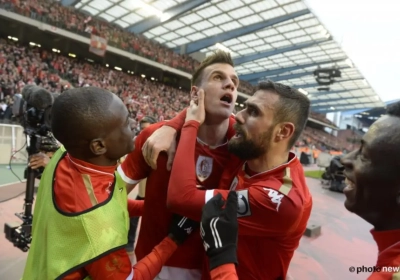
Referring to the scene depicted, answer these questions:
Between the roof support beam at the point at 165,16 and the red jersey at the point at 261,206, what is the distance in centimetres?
1972

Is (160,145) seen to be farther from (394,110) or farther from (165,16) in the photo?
(165,16)

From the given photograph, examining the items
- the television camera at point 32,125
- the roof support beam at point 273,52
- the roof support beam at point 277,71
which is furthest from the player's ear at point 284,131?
the roof support beam at point 277,71

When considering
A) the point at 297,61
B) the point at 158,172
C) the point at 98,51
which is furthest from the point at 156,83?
the point at 158,172

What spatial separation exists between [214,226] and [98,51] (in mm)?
22355

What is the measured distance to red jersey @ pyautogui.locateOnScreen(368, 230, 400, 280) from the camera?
0.97 metres

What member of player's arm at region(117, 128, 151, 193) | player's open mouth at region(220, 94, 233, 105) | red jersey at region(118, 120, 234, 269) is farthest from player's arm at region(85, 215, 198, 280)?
player's open mouth at region(220, 94, 233, 105)

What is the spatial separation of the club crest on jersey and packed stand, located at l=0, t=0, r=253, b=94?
20966mm

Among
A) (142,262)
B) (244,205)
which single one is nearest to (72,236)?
(142,262)

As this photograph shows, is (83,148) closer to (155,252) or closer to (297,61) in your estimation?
(155,252)

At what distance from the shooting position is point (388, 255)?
1051mm

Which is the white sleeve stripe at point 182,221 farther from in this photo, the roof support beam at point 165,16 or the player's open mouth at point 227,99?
the roof support beam at point 165,16

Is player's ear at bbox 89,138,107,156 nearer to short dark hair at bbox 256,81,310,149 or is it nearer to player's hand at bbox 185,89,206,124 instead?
player's hand at bbox 185,89,206,124

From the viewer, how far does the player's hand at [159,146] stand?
168 cm

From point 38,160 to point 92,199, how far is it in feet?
6.45
